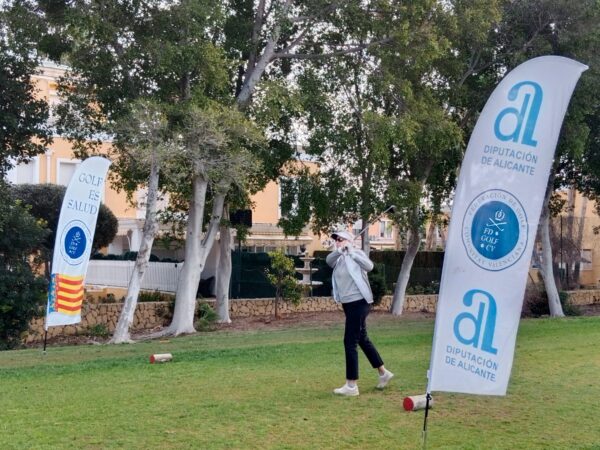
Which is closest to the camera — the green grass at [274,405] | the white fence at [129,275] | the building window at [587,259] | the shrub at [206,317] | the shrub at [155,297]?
the green grass at [274,405]

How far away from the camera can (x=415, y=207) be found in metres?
23.2

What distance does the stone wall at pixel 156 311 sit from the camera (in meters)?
20.1

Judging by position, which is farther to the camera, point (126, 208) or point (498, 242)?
point (126, 208)

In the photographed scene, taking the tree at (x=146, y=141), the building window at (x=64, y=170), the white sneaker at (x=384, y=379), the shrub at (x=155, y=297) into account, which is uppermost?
the building window at (x=64, y=170)

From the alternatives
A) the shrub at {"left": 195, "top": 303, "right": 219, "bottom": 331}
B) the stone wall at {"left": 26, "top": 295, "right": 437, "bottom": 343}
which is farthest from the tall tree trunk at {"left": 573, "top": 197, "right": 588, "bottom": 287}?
the shrub at {"left": 195, "top": 303, "right": 219, "bottom": 331}

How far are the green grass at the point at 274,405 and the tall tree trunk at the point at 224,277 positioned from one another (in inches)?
356

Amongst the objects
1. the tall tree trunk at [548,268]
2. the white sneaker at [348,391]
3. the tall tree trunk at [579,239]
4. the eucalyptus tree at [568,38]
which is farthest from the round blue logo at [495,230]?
the tall tree trunk at [579,239]

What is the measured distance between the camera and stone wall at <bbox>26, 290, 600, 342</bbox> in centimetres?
2008

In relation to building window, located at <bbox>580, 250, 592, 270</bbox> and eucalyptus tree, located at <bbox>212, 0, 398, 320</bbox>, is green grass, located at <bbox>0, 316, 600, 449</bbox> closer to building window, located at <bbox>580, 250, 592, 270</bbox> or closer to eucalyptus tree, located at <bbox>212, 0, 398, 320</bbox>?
eucalyptus tree, located at <bbox>212, 0, 398, 320</bbox>

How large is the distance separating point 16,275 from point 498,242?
14.2 meters

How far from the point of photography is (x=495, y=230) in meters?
6.41

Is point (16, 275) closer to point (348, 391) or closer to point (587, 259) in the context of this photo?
point (348, 391)

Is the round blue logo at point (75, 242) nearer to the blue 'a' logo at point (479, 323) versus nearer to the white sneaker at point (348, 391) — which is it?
the white sneaker at point (348, 391)

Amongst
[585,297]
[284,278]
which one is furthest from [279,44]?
[585,297]
